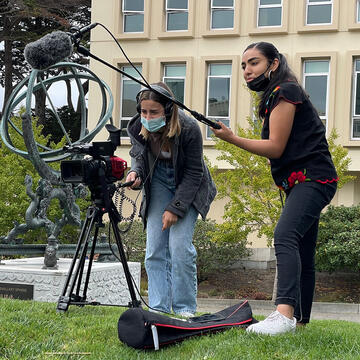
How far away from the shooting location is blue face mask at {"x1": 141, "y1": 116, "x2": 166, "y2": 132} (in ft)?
17.3

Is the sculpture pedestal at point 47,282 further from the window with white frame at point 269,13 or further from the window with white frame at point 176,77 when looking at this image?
the window with white frame at point 269,13

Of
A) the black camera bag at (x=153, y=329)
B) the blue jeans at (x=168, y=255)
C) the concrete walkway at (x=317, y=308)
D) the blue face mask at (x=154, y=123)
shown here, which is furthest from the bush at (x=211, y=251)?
the black camera bag at (x=153, y=329)

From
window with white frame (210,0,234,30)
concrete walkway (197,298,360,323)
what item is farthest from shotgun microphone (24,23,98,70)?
window with white frame (210,0,234,30)

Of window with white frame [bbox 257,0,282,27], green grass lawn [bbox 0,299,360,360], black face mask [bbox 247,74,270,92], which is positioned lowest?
green grass lawn [bbox 0,299,360,360]

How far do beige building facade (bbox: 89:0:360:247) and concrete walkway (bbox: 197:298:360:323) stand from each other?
7.39 m

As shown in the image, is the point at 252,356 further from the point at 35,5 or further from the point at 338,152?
the point at 35,5

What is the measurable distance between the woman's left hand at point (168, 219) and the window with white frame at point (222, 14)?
1958 centimetres

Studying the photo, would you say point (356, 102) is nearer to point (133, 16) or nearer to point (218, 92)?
point (218, 92)

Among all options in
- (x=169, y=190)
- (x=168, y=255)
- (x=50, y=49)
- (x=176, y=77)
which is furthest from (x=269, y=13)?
(x=50, y=49)

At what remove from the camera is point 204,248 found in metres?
18.2

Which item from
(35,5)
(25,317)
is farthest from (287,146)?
(35,5)

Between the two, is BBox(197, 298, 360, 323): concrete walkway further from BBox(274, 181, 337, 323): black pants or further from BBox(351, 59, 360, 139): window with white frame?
BBox(274, 181, 337, 323): black pants

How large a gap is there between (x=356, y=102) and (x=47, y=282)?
15.8m

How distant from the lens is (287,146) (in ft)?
14.9
